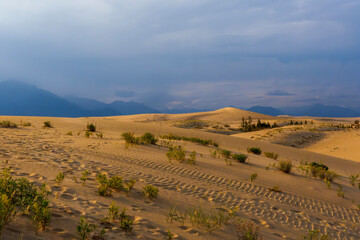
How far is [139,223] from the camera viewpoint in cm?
391

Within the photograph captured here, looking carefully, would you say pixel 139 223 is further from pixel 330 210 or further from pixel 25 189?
pixel 330 210

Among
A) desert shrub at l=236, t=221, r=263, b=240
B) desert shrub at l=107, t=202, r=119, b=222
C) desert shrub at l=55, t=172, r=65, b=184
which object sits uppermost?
desert shrub at l=55, t=172, r=65, b=184

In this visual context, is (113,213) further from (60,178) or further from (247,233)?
(247,233)

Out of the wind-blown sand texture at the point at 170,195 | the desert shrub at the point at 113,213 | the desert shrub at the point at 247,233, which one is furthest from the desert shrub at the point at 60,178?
the desert shrub at the point at 247,233

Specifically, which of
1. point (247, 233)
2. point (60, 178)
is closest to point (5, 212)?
point (60, 178)

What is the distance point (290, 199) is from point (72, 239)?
602 centimetres

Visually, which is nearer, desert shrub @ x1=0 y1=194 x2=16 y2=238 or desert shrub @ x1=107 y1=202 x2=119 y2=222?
desert shrub @ x1=0 y1=194 x2=16 y2=238

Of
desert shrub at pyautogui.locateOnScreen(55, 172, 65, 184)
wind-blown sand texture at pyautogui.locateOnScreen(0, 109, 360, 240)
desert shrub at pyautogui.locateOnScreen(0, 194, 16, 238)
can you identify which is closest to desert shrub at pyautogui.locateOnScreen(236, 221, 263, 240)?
wind-blown sand texture at pyautogui.locateOnScreen(0, 109, 360, 240)

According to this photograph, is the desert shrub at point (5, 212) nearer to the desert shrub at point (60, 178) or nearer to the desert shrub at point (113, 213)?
the desert shrub at point (113, 213)

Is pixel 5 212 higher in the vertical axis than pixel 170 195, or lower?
higher

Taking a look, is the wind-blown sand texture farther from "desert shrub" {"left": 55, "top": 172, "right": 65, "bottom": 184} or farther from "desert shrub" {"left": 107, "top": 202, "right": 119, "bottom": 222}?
"desert shrub" {"left": 107, "top": 202, "right": 119, "bottom": 222}

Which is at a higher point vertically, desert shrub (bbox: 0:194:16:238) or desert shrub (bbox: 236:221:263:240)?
desert shrub (bbox: 0:194:16:238)

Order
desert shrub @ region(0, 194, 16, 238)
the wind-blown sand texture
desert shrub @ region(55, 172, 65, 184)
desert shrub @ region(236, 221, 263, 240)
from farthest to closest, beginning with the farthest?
1. desert shrub @ region(55, 172, 65, 184)
2. the wind-blown sand texture
3. desert shrub @ region(236, 221, 263, 240)
4. desert shrub @ region(0, 194, 16, 238)

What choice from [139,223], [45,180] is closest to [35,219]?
[139,223]
